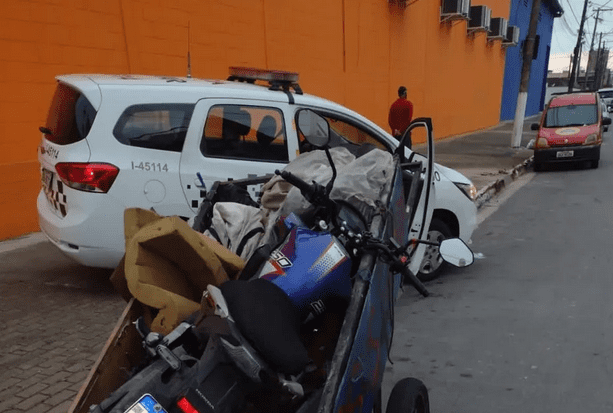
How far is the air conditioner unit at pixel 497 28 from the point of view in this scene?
1017 inches

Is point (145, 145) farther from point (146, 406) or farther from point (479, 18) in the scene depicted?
point (479, 18)

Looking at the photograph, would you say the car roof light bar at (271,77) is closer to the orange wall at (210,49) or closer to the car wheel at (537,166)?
the orange wall at (210,49)

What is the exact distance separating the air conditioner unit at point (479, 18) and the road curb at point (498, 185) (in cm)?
927

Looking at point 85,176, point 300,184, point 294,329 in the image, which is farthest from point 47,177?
point 294,329

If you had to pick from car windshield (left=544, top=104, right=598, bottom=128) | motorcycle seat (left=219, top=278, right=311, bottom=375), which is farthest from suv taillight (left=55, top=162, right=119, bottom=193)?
car windshield (left=544, top=104, right=598, bottom=128)

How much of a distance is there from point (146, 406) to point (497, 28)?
2779cm

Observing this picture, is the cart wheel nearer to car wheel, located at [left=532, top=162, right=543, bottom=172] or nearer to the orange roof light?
the orange roof light

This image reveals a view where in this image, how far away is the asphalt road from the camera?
3496mm

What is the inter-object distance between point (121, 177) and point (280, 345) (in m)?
3.15

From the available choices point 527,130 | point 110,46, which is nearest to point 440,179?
point 110,46

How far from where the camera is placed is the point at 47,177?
15.7 feet

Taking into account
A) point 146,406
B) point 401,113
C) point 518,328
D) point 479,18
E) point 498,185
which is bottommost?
point 498,185

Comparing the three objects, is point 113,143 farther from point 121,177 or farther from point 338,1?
point 338,1

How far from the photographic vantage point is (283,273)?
7.35 feet
